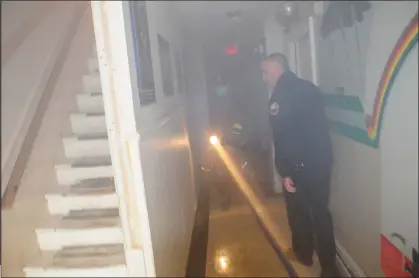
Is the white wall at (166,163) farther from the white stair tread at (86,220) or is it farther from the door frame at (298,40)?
the door frame at (298,40)

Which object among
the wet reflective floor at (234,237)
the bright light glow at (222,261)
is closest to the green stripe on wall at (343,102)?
the wet reflective floor at (234,237)

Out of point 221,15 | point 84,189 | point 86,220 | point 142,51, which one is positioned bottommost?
point 86,220

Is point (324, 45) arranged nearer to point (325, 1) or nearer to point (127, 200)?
point (325, 1)

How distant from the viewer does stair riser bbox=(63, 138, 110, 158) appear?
115 cm

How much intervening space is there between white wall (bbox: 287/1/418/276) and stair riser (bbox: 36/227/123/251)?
75 centimetres

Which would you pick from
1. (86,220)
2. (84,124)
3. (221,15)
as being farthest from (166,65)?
(86,220)

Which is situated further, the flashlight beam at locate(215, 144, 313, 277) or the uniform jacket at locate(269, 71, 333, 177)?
the flashlight beam at locate(215, 144, 313, 277)

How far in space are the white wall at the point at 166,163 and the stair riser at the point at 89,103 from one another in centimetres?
26

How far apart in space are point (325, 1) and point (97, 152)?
0.86 m

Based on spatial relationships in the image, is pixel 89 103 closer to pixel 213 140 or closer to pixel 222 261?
pixel 213 140

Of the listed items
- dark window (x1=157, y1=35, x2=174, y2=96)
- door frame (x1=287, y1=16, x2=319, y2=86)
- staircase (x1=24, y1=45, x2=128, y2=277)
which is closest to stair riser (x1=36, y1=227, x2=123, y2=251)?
staircase (x1=24, y1=45, x2=128, y2=277)

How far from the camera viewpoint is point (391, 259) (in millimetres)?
860

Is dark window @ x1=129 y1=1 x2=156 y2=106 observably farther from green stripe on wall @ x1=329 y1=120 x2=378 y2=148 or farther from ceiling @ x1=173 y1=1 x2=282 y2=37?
green stripe on wall @ x1=329 y1=120 x2=378 y2=148

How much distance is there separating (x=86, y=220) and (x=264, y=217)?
0.65 metres
